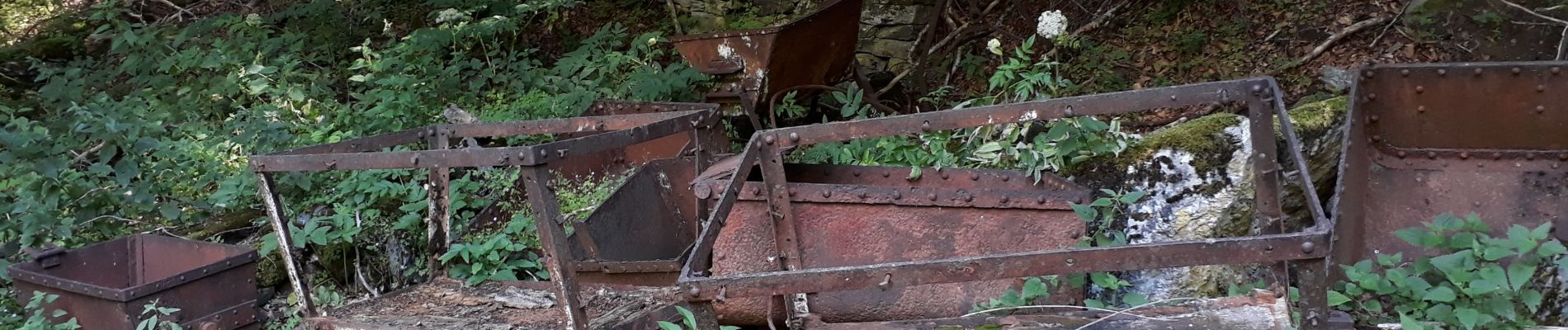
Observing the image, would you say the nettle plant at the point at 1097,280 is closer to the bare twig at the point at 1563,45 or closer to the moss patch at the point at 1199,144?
the moss patch at the point at 1199,144

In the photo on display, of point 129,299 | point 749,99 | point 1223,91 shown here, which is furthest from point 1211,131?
point 129,299

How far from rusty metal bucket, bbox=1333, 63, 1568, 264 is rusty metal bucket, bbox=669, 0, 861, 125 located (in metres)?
2.94

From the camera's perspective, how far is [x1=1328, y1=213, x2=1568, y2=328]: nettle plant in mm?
2422

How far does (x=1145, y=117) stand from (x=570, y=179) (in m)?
3.14

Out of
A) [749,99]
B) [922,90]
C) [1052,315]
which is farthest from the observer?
[922,90]

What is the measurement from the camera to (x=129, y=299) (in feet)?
11.7

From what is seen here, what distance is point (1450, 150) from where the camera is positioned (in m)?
3.49

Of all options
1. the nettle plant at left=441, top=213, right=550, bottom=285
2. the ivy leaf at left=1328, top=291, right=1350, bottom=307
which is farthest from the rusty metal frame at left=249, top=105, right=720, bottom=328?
the ivy leaf at left=1328, top=291, right=1350, bottom=307

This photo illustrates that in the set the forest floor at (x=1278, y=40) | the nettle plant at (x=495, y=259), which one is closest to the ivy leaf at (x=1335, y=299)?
the forest floor at (x=1278, y=40)

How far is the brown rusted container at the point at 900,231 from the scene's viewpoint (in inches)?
113

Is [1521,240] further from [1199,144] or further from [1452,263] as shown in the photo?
[1199,144]

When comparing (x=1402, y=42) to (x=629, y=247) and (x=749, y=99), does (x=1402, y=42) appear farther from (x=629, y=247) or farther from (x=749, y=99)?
(x=629, y=247)

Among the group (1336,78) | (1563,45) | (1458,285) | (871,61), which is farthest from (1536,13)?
(871,61)

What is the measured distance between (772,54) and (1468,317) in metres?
3.68
